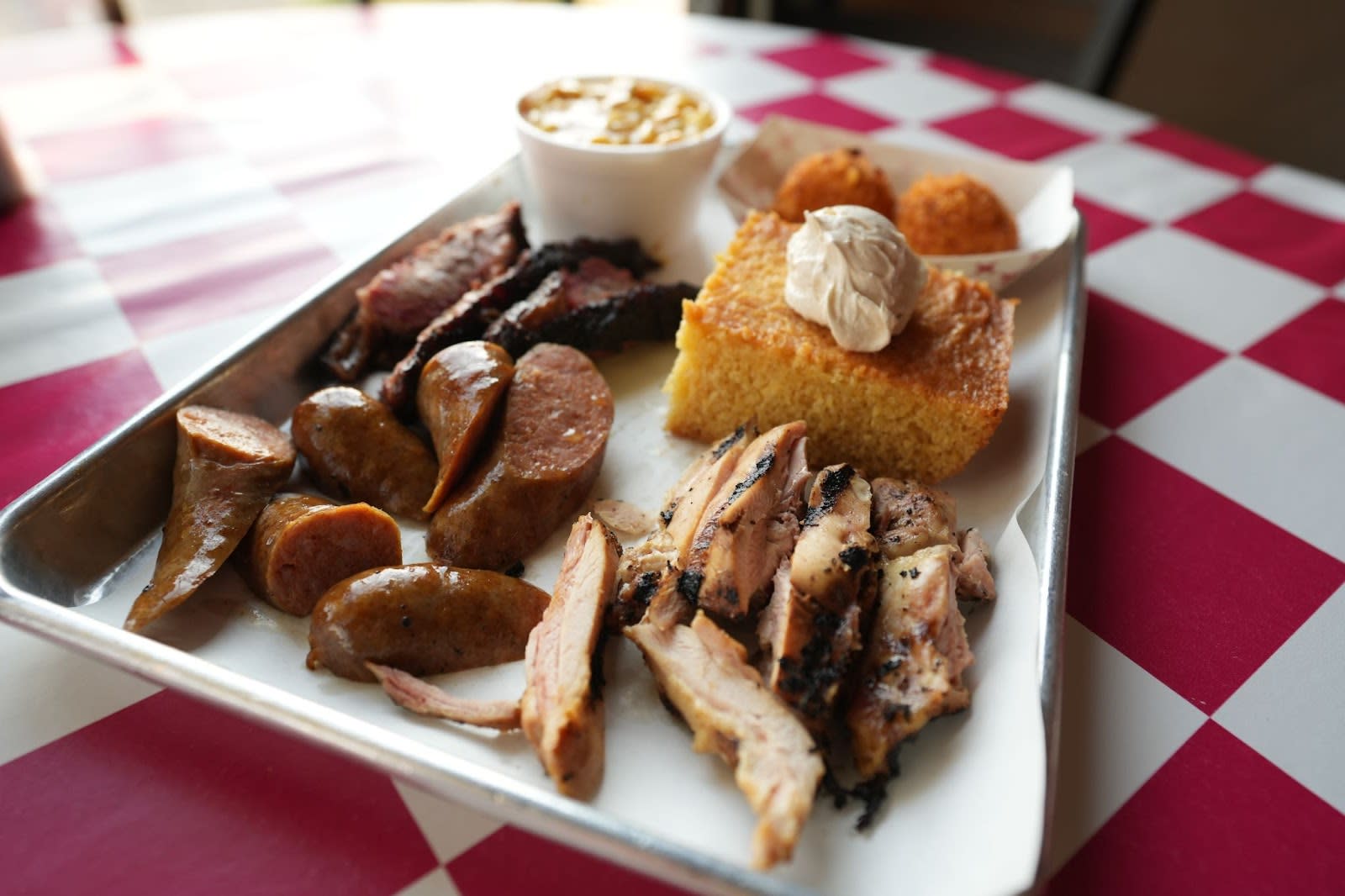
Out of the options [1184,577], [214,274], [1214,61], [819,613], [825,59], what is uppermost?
[825,59]

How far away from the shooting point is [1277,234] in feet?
10.2

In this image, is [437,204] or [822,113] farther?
[822,113]

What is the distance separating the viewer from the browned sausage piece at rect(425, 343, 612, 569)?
1.72m

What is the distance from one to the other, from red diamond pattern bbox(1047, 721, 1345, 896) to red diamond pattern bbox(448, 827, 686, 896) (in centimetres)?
64

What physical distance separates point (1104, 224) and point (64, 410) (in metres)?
3.37

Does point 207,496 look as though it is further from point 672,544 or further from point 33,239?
point 33,239

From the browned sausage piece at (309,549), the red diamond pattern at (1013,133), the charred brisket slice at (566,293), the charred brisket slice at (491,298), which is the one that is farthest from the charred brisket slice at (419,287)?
the red diamond pattern at (1013,133)

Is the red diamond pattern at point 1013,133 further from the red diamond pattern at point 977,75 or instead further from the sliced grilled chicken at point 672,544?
the sliced grilled chicken at point 672,544

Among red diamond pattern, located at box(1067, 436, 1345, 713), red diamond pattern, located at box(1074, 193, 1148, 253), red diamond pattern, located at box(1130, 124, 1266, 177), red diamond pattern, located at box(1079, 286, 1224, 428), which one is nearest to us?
red diamond pattern, located at box(1067, 436, 1345, 713)

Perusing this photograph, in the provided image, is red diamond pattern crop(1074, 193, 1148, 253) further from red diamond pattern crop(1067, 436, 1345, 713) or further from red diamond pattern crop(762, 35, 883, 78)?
red diamond pattern crop(762, 35, 883, 78)

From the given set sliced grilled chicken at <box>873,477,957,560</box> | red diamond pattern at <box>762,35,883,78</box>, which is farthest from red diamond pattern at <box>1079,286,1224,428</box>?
red diamond pattern at <box>762,35,883,78</box>

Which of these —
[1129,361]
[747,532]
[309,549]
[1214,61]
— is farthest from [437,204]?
[1214,61]

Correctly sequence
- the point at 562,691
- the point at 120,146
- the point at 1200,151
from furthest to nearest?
the point at 1200,151, the point at 120,146, the point at 562,691

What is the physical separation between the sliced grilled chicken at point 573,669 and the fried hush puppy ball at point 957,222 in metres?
1.51
